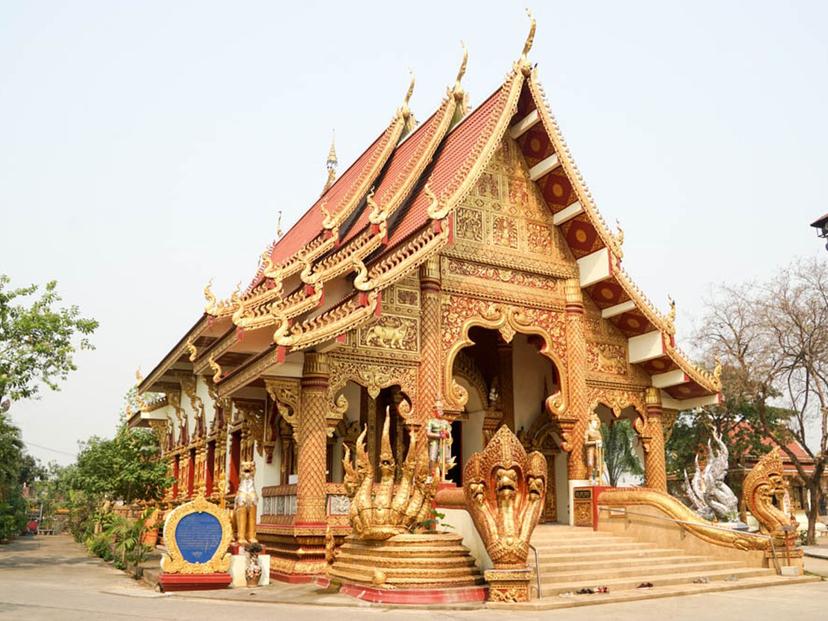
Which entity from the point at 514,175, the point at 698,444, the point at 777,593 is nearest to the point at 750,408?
the point at 698,444

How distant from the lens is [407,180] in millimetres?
13250

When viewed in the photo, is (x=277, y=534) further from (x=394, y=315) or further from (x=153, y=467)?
(x=153, y=467)

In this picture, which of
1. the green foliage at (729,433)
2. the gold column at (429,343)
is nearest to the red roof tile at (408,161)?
the gold column at (429,343)

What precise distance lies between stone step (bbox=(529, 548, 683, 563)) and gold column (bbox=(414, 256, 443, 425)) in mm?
2722

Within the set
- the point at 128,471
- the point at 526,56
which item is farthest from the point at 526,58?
the point at 128,471

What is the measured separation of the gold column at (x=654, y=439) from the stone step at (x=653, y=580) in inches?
132

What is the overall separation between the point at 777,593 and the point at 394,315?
6.10 meters

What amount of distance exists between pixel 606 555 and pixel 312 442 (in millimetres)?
4162

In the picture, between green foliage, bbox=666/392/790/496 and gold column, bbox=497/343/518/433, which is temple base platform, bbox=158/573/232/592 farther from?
green foliage, bbox=666/392/790/496

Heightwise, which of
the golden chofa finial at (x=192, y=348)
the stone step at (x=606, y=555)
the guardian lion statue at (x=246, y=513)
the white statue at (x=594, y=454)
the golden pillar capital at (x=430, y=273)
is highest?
the golden pillar capital at (x=430, y=273)

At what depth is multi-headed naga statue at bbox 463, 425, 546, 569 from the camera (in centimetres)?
820

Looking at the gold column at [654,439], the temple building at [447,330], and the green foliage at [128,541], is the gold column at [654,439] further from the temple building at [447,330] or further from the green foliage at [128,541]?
the green foliage at [128,541]

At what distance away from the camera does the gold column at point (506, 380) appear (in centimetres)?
1491

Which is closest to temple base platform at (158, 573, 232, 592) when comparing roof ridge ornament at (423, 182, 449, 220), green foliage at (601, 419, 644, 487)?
roof ridge ornament at (423, 182, 449, 220)
